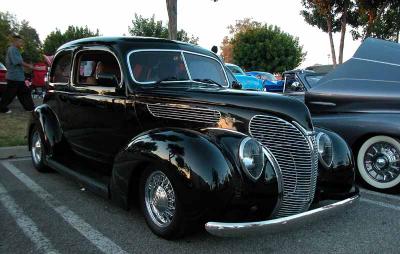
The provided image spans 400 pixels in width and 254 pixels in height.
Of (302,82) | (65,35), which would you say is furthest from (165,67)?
(65,35)

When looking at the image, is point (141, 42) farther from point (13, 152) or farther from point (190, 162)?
point (13, 152)

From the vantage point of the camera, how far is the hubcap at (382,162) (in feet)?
17.4

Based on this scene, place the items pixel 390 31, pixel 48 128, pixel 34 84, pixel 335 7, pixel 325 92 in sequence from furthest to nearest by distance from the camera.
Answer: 1. pixel 390 31
2. pixel 335 7
3. pixel 34 84
4. pixel 325 92
5. pixel 48 128

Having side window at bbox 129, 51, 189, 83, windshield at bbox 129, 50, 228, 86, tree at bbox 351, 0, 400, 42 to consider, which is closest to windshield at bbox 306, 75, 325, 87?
windshield at bbox 129, 50, 228, 86

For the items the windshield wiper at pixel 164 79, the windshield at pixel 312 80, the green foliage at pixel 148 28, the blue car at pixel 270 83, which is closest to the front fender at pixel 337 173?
the windshield wiper at pixel 164 79

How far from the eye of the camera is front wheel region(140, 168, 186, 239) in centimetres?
342

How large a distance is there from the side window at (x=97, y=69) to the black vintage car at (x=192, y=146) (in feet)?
0.04

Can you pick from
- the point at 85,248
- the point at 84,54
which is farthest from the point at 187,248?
the point at 84,54

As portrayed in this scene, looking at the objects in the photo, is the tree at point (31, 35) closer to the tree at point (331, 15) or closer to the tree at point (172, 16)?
the tree at point (331, 15)

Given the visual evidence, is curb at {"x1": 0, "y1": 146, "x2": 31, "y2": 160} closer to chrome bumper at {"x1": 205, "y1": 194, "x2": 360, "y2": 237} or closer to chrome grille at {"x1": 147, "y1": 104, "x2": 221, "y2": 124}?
chrome grille at {"x1": 147, "y1": 104, "x2": 221, "y2": 124}

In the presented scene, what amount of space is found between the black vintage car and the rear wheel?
83cm

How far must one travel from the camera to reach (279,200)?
3.39 metres

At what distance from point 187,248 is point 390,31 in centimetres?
2530

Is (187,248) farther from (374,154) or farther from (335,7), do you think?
(335,7)
